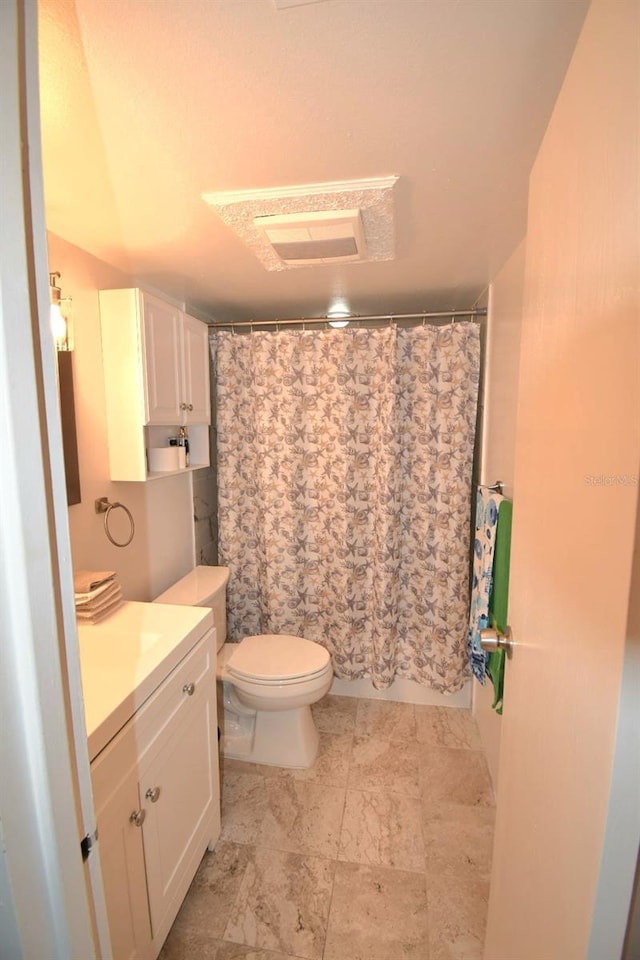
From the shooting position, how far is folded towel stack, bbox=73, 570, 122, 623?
1302mm

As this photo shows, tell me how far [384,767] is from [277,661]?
681 mm

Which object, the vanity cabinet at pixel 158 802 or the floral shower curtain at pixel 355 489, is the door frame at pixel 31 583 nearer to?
the vanity cabinet at pixel 158 802

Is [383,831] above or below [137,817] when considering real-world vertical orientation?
below

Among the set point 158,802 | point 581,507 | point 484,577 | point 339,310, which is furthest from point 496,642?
point 339,310

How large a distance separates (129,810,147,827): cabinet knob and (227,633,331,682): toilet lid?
74cm

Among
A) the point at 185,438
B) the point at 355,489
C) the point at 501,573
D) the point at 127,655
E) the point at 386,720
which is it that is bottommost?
the point at 386,720

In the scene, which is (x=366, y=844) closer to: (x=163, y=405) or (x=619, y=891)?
(x=619, y=891)

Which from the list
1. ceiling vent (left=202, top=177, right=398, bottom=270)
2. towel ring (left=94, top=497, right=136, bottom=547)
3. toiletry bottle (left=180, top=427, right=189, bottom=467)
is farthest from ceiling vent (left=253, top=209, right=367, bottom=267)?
towel ring (left=94, top=497, right=136, bottom=547)

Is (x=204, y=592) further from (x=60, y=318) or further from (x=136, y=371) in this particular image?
(x=60, y=318)

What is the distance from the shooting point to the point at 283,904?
129 cm

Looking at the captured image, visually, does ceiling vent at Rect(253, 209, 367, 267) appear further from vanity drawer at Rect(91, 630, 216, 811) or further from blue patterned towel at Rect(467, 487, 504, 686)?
vanity drawer at Rect(91, 630, 216, 811)

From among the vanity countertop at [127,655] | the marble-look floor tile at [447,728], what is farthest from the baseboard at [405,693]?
the vanity countertop at [127,655]

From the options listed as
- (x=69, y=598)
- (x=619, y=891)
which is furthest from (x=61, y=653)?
(x=619, y=891)

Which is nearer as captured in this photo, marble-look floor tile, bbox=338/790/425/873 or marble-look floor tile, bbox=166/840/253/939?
marble-look floor tile, bbox=166/840/253/939
